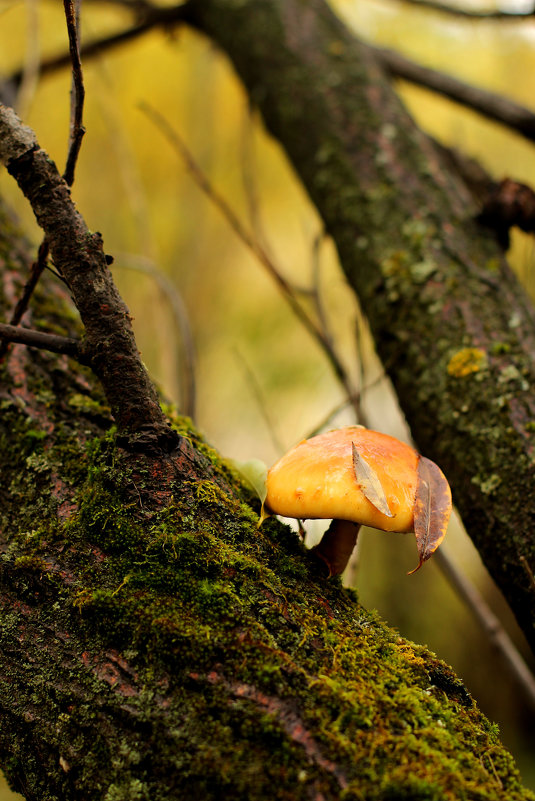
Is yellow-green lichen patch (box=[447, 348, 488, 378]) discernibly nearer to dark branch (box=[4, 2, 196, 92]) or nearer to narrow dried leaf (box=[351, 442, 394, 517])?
narrow dried leaf (box=[351, 442, 394, 517])

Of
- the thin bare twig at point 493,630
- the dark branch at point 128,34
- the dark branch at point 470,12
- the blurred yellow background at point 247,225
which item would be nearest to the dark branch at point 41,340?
the thin bare twig at point 493,630

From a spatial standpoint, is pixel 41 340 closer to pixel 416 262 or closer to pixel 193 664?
pixel 193 664

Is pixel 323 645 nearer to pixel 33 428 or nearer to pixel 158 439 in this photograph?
pixel 158 439

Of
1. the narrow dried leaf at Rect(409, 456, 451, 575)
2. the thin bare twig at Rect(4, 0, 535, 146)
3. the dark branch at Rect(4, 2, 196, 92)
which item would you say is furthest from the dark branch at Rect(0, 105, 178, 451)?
the dark branch at Rect(4, 2, 196, 92)

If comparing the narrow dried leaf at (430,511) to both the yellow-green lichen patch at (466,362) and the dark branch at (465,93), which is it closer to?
the yellow-green lichen patch at (466,362)

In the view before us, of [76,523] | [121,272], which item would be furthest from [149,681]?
[121,272]

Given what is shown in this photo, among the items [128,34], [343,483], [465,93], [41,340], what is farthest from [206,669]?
[128,34]
